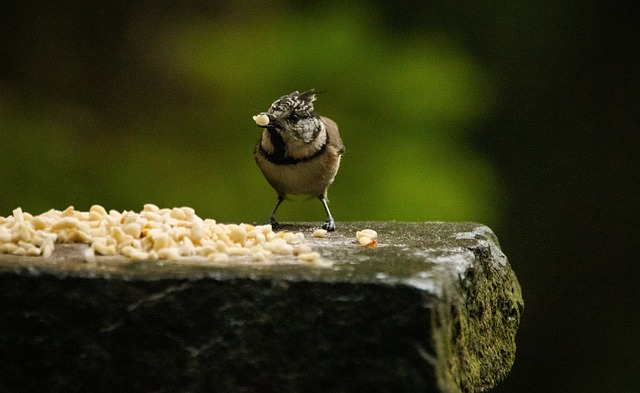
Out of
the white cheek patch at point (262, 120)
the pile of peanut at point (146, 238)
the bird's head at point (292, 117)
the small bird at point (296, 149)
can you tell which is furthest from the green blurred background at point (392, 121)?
the pile of peanut at point (146, 238)

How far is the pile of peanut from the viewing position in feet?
6.66

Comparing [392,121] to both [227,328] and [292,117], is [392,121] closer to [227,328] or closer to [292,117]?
[292,117]

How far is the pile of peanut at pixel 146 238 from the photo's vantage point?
203 centimetres

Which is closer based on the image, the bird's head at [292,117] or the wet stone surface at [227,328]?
the wet stone surface at [227,328]

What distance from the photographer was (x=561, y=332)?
4.94 meters

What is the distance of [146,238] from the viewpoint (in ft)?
7.02

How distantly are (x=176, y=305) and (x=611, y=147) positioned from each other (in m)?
3.92

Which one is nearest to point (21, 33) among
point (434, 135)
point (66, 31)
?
point (66, 31)

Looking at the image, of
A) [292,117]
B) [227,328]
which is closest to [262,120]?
[292,117]

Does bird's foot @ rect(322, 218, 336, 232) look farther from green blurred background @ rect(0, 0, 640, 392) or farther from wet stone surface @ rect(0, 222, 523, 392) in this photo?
green blurred background @ rect(0, 0, 640, 392)

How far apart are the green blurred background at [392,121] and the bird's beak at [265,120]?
1375 mm

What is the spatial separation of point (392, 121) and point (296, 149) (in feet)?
4.82

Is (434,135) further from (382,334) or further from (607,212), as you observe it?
(382,334)

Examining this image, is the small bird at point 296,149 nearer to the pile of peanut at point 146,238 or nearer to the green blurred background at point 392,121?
the pile of peanut at point 146,238
